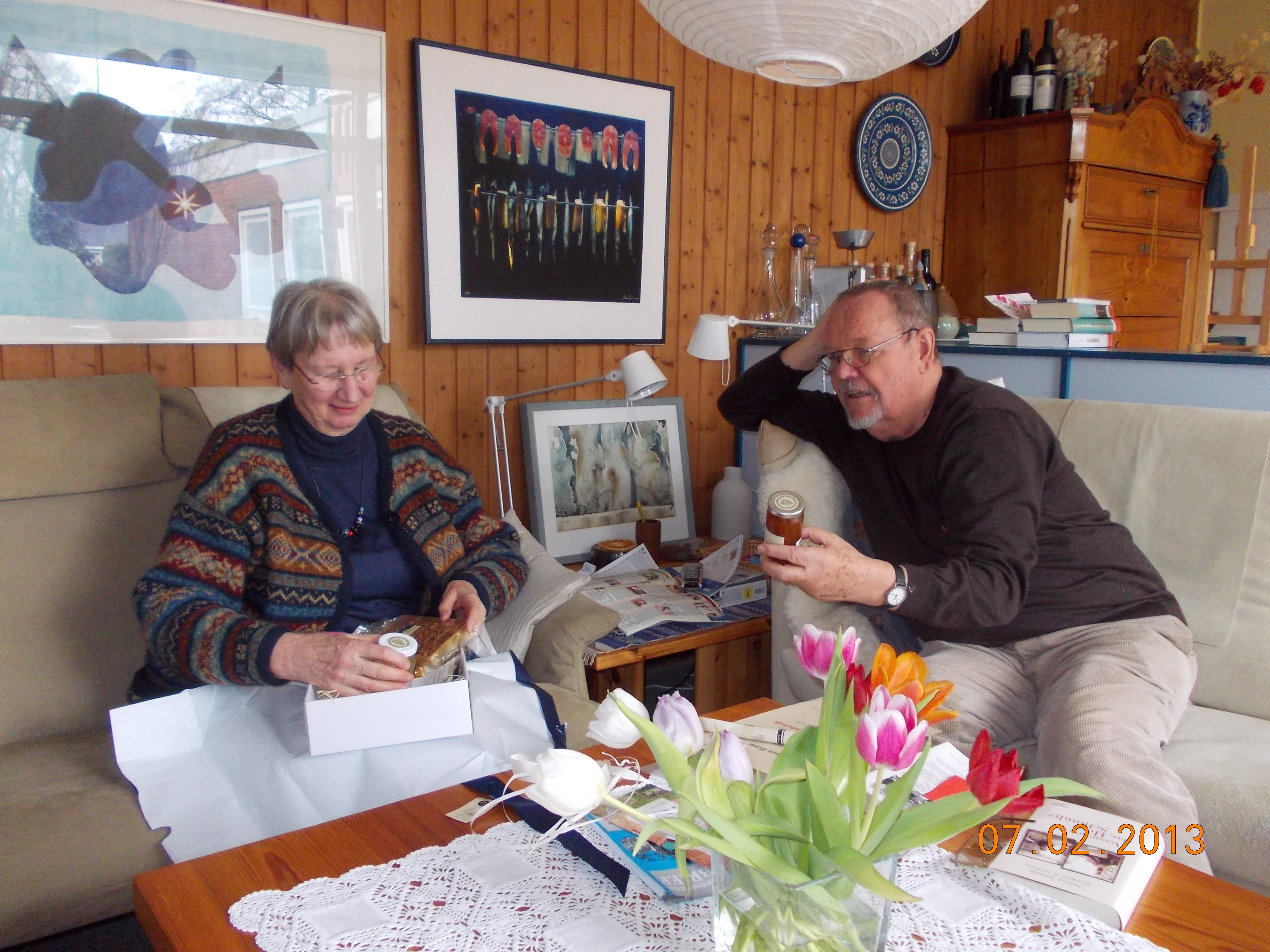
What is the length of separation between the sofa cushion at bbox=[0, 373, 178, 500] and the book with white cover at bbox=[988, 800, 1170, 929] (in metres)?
1.64

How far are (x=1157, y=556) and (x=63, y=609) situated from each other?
81.4 inches

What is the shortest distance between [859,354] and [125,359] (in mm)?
1514

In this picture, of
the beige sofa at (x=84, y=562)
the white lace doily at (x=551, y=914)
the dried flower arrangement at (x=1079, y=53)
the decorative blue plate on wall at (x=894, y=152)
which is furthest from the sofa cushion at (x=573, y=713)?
the dried flower arrangement at (x=1079, y=53)

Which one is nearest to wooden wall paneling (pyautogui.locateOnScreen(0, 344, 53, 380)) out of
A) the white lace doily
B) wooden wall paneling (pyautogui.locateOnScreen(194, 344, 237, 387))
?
wooden wall paneling (pyautogui.locateOnScreen(194, 344, 237, 387))

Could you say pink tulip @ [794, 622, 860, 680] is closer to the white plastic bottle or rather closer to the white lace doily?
the white lace doily

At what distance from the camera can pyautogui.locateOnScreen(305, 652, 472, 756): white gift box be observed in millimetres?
1363

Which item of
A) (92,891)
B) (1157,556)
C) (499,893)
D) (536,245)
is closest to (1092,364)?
(1157,556)

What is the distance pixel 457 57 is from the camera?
239 centimetres

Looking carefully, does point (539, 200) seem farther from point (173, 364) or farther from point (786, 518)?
point (786, 518)

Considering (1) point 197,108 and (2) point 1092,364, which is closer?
(1) point 197,108

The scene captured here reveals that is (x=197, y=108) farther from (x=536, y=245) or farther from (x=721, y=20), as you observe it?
(x=721, y=20)

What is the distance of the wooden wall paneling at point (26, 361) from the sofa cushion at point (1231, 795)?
2170mm

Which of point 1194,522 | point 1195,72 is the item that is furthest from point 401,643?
point 1195,72

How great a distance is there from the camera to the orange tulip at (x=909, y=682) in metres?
0.73
